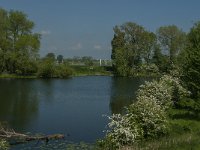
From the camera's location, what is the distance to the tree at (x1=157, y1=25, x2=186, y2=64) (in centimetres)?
12400

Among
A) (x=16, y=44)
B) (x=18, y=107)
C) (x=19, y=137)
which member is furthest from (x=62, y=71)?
(x=19, y=137)

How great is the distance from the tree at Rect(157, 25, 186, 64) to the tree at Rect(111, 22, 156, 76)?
2.58 m

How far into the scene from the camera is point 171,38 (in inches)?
4983

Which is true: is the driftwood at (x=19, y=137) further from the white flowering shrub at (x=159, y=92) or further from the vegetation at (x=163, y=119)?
the white flowering shrub at (x=159, y=92)

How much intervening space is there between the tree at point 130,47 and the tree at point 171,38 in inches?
102

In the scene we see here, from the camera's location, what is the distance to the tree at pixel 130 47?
414ft

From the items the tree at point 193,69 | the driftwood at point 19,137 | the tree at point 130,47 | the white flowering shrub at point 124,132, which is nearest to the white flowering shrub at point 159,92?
the tree at point 193,69

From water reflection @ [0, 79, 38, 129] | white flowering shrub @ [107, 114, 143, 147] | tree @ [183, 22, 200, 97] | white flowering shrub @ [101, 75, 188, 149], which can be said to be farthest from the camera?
water reflection @ [0, 79, 38, 129]

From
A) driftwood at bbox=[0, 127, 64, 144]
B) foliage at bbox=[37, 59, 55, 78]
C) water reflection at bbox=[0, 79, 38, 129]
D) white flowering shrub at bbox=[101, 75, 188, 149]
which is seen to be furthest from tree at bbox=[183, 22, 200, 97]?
foliage at bbox=[37, 59, 55, 78]

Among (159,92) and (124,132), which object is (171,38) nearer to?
(159,92)

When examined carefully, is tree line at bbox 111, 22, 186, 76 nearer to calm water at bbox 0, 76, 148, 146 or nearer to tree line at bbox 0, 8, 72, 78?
tree line at bbox 0, 8, 72, 78

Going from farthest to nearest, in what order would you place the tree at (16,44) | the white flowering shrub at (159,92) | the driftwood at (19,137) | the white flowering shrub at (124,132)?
the tree at (16,44) → the white flowering shrub at (159,92) → the driftwood at (19,137) → the white flowering shrub at (124,132)

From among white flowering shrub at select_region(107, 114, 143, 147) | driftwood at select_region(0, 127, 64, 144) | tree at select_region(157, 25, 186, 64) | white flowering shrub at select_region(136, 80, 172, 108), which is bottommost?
driftwood at select_region(0, 127, 64, 144)

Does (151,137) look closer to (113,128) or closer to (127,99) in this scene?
(113,128)
